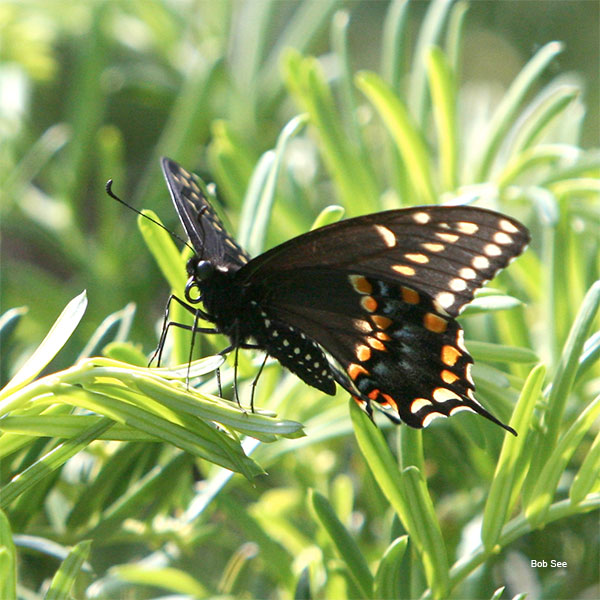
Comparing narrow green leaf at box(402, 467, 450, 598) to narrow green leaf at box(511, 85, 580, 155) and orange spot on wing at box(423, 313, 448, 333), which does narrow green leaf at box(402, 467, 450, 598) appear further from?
narrow green leaf at box(511, 85, 580, 155)

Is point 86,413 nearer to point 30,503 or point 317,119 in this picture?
point 30,503

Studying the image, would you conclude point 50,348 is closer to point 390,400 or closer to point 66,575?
point 66,575

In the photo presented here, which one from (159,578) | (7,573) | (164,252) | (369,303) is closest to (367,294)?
(369,303)

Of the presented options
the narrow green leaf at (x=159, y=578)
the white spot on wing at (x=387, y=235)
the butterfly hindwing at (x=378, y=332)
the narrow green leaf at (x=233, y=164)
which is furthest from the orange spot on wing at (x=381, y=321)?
the narrow green leaf at (x=159, y=578)

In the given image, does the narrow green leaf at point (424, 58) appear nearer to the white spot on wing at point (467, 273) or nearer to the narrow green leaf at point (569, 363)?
the white spot on wing at point (467, 273)

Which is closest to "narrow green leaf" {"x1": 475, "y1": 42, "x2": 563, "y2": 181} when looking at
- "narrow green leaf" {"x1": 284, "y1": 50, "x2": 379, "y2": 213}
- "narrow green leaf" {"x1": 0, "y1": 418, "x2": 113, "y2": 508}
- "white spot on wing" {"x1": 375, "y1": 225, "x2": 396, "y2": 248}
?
"narrow green leaf" {"x1": 284, "y1": 50, "x2": 379, "y2": 213}

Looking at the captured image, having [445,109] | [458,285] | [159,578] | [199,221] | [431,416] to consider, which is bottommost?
[159,578]
